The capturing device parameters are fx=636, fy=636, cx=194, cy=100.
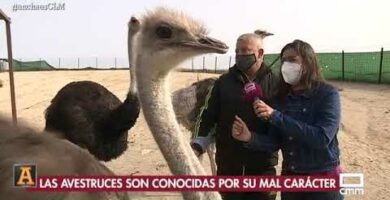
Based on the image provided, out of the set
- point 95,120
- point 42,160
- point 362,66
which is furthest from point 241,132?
point 362,66

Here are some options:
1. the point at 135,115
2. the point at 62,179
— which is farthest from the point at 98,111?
the point at 62,179

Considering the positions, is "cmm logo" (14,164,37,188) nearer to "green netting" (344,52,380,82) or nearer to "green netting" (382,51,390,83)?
"green netting" (382,51,390,83)

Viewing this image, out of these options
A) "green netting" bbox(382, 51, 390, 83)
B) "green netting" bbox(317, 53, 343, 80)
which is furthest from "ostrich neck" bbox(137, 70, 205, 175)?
"green netting" bbox(317, 53, 343, 80)

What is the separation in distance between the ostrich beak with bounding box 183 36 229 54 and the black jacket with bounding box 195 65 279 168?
0.70ft

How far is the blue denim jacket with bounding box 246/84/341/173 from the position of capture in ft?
8.54

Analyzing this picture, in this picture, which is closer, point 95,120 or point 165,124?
point 165,124

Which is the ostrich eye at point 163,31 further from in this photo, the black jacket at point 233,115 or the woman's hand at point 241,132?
the woman's hand at point 241,132

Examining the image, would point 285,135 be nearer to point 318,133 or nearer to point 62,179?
point 318,133

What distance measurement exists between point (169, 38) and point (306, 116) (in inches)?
30.4

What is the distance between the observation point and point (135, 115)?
5.65 meters

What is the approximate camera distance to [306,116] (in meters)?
2.71

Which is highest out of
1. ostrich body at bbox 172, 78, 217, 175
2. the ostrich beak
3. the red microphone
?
the ostrich beak

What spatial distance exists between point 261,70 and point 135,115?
2685 mm

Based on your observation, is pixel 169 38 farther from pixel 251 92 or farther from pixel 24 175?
pixel 24 175
